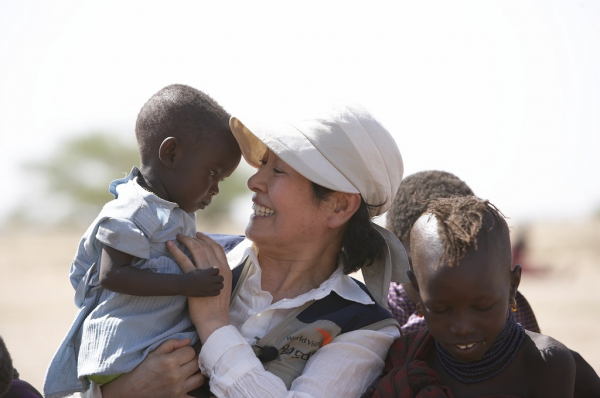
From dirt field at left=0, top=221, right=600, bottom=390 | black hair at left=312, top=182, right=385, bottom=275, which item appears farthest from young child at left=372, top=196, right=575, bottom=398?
dirt field at left=0, top=221, right=600, bottom=390

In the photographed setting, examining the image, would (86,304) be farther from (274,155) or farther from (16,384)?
(274,155)

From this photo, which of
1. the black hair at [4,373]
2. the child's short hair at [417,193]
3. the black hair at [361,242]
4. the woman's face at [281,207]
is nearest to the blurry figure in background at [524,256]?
the child's short hair at [417,193]

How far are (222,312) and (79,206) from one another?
38184mm

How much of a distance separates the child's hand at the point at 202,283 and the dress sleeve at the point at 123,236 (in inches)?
8.4

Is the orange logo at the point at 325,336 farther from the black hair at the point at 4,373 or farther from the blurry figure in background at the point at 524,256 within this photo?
the blurry figure in background at the point at 524,256

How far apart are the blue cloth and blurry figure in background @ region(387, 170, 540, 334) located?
4.88ft

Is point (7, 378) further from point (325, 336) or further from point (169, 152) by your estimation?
point (325, 336)

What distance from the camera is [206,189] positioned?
3494mm

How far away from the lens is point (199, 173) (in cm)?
345

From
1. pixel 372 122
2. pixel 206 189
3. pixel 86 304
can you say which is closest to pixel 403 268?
pixel 372 122

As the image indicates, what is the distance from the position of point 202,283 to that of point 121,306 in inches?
14.6

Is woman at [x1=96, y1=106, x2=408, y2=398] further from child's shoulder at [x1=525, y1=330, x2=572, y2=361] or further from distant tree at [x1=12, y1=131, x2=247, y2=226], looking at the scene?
distant tree at [x1=12, y1=131, x2=247, y2=226]

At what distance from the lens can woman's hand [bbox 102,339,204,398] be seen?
3.09 m

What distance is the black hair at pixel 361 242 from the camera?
3.55 metres
